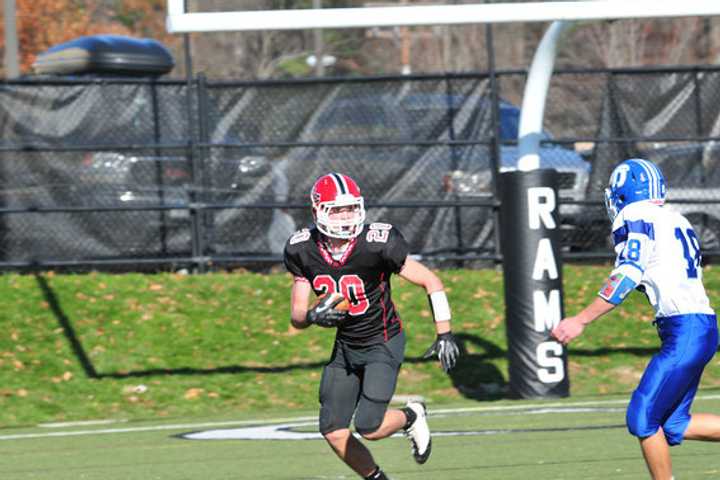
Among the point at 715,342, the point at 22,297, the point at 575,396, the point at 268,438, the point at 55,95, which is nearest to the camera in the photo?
the point at 715,342

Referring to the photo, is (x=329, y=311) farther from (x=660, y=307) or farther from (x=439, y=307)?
(x=660, y=307)

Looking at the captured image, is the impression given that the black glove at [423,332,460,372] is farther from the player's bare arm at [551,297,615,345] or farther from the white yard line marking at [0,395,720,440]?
the white yard line marking at [0,395,720,440]

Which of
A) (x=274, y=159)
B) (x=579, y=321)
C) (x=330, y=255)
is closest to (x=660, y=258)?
(x=579, y=321)

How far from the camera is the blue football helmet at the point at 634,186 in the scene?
6.44m

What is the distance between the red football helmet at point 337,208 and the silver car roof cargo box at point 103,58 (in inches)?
429

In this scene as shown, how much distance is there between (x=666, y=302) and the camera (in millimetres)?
6395

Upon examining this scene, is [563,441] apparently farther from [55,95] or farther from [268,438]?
[55,95]

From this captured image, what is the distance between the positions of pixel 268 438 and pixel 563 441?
2.15 meters

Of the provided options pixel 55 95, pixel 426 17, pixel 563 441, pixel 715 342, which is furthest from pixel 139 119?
pixel 715 342

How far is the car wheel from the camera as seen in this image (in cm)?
1467

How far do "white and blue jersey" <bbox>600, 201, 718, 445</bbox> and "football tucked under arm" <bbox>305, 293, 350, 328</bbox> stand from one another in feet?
4.45

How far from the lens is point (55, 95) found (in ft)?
48.8

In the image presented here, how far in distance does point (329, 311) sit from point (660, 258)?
1630 mm

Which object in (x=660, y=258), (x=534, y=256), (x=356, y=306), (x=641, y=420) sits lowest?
(x=534, y=256)
